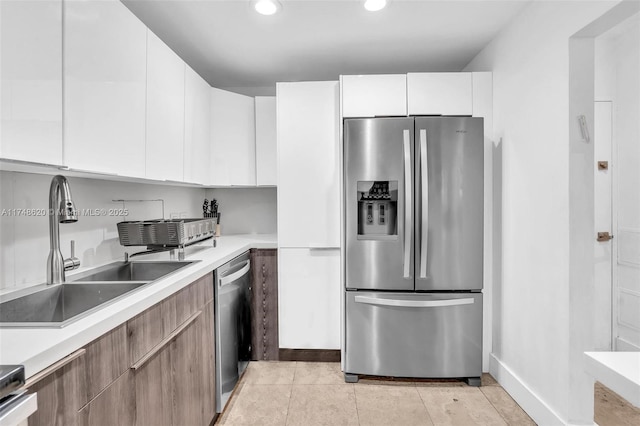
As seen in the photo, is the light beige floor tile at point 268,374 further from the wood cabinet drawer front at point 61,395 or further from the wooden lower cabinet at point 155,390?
the wood cabinet drawer front at point 61,395

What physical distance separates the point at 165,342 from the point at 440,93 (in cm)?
228

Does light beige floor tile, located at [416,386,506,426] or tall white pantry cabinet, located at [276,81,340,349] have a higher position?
tall white pantry cabinet, located at [276,81,340,349]

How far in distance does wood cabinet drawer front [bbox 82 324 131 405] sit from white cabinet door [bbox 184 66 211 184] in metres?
1.40

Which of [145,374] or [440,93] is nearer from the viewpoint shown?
[145,374]

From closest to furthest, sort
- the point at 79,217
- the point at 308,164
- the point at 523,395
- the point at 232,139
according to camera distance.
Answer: the point at 79,217, the point at 523,395, the point at 308,164, the point at 232,139

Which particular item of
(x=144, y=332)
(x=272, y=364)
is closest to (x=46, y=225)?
(x=144, y=332)

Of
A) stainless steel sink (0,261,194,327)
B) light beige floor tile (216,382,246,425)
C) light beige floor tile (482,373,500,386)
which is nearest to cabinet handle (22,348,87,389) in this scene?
stainless steel sink (0,261,194,327)

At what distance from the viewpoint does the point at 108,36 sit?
1.47 metres

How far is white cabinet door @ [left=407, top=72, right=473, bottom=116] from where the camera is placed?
8.06 feet

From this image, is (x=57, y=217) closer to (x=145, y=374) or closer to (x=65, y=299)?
(x=65, y=299)

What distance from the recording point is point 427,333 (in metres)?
2.36

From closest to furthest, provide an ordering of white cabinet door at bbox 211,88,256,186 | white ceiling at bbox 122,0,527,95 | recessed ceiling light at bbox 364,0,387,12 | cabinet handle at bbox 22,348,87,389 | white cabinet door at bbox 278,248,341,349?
cabinet handle at bbox 22,348,87,389
recessed ceiling light at bbox 364,0,387,12
white ceiling at bbox 122,0,527,95
white cabinet door at bbox 278,248,341,349
white cabinet door at bbox 211,88,256,186

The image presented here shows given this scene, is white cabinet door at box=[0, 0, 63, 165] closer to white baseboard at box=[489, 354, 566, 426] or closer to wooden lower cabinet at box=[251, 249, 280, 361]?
wooden lower cabinet at box=[251, 249, 280, 361]

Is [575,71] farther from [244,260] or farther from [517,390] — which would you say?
[244,260]
